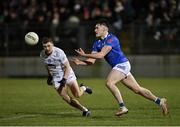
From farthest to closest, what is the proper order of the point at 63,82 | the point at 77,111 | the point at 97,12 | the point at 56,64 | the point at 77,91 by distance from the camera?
the point at 97,12 → the point at 77,111 → the point at 77,91 → the point at 56,64 → the point at 63,82

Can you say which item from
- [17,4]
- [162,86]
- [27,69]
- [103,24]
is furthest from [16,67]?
[103,24]

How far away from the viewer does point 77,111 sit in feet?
56.3

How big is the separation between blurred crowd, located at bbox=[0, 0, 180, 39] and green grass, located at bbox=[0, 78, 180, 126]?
4.92 m

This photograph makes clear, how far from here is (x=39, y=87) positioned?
2677 centimetres

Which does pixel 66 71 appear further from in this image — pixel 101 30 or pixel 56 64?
pixel 101 30

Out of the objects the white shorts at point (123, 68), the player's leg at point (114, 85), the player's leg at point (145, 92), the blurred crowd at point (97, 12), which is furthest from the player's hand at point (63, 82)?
the blurred crowd at point (97, 12)

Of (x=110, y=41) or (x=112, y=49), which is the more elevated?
(x=110, y=41)

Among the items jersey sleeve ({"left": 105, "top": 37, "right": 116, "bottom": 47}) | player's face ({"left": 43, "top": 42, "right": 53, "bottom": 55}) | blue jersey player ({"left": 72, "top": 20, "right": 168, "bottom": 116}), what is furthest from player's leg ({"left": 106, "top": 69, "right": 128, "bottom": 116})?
player's face ({"left": 43, "top": 42, "right": 53, "bottom": 55})

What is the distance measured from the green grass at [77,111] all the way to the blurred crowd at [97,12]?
4923 millimetres

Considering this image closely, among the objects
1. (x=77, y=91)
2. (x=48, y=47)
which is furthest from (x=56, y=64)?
(x=77, y=91)

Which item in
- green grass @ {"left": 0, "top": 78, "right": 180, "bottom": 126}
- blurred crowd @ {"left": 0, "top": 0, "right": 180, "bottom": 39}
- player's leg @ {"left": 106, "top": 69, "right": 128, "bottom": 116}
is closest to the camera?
green grass @ {"left": 0, "top": 78, "right": 180, "bottom": 126}

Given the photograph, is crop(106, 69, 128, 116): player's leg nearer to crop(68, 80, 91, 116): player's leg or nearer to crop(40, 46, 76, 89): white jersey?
crop(68, 80, 91, 116): player's leg

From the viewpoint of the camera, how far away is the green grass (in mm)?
14422

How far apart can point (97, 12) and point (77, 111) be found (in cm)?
1519
